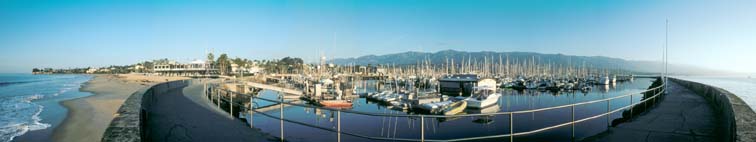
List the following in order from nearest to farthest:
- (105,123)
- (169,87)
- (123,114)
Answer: (123,114), (105,123), (169,87)

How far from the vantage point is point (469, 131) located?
21422 mm

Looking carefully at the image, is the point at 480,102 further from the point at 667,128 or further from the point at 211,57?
the point at 211,57

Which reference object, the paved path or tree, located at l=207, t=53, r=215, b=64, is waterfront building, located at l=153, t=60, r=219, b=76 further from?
the paved path

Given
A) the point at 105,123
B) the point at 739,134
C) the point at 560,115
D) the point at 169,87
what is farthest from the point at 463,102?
the point at 739,134

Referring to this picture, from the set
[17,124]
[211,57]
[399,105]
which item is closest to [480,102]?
[399,105]

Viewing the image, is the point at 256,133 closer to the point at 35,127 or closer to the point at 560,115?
the point at 35,127

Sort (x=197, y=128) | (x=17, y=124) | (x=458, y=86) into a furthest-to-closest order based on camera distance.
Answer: (x=458, y=86) → (x=17, y=124) → (x=197, y=128)

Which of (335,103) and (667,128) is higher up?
(667,128)

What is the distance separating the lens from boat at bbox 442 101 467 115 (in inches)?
1236

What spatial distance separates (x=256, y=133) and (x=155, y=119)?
11.4 ft

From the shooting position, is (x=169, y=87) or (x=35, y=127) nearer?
(x=35, y=127)

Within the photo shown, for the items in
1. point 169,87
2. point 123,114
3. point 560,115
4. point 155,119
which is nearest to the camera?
point 123,114

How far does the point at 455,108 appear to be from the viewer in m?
32.7

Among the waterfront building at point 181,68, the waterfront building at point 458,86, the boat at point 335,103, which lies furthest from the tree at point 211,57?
the boat at point 335,103
